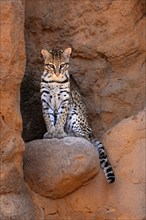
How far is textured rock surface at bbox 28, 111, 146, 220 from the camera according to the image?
760 cm

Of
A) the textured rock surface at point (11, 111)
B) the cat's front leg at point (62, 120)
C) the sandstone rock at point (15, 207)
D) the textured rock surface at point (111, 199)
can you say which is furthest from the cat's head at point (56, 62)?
the sandstone rock at point (15, 207)

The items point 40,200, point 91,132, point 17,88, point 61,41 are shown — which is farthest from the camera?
point 61,41

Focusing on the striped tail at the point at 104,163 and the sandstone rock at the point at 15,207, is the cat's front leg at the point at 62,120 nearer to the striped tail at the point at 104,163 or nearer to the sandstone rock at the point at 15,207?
the striped tail at the point at 104,163

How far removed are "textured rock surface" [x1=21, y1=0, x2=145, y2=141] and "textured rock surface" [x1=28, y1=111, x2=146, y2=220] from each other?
38.0 inches

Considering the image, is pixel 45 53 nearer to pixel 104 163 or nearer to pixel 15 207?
pixel 104 163

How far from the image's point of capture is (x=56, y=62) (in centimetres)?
815

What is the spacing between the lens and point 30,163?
757cm

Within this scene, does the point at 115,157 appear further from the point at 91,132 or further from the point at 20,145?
the point at 20,145

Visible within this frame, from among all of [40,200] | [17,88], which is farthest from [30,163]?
[17,88]

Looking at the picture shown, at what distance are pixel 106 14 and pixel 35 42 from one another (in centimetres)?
100

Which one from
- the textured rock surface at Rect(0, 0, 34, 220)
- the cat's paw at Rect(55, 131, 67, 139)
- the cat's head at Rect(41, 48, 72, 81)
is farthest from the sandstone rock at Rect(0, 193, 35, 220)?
the cat's head at Rect(41, 48, 72, 81)

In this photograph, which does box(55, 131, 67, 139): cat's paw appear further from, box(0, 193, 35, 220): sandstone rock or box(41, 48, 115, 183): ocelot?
box(0, 193, 35, 220): sandstone rock

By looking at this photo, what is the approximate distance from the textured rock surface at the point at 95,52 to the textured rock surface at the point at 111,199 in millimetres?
965

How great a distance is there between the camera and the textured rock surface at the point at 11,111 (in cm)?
684
